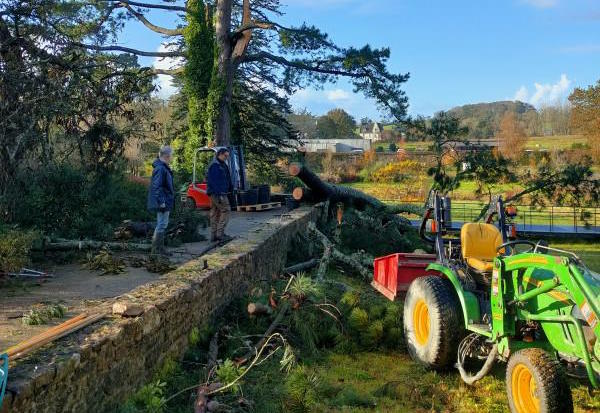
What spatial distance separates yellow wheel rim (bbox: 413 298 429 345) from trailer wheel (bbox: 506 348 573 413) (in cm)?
186

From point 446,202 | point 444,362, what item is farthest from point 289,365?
point 446,202

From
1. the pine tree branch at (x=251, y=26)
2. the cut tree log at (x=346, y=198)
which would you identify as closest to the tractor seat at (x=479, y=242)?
the cut tree log at (x=346, y=198)

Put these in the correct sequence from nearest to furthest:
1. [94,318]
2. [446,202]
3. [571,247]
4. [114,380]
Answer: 1. [114,380]
2. [94,318]
3. [446,202]
4. [571,247]

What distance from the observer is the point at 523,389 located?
5348mm

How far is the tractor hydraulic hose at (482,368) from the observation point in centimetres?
595

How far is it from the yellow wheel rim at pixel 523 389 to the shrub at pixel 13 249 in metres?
6.16

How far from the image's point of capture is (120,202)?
45.5 feet

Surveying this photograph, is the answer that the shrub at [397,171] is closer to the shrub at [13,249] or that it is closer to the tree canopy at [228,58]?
the tree canopy at [228,58]

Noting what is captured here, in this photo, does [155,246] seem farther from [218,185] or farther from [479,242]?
[479,242]

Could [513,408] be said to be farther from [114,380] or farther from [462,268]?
[114,380]

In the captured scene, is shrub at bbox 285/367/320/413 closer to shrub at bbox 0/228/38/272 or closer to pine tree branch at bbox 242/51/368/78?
shrub at bbox 0/228/38/272

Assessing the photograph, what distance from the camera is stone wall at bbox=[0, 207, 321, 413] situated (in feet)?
12.8

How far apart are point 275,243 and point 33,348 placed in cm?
716

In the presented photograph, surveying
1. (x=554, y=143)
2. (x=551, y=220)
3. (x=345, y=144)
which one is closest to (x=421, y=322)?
(x=551, y=220)
